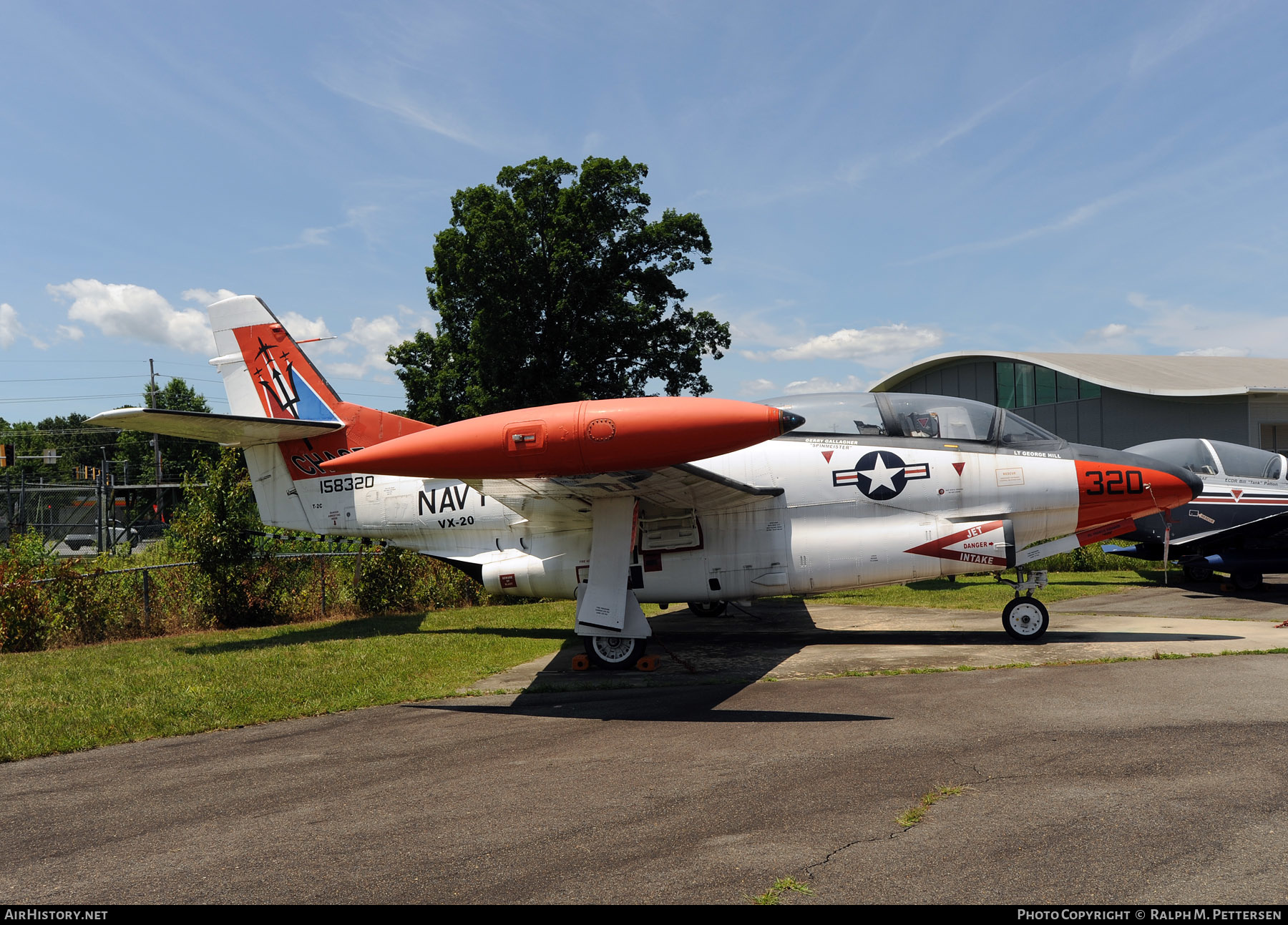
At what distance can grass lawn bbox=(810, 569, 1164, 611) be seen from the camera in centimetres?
1484

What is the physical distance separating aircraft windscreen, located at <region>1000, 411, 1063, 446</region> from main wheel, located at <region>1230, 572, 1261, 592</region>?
27.2 ft

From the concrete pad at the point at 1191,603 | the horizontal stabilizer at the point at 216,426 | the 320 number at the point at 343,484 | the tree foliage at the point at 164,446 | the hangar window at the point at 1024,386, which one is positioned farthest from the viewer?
the tree foliage at the point at 164,446

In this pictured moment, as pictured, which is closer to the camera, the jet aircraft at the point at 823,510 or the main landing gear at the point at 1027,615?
the jet aircraft at the point at 823,510

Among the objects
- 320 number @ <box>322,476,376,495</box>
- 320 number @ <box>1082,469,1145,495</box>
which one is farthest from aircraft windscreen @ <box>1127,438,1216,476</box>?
320 number @ <box>322,476,376,495</box>

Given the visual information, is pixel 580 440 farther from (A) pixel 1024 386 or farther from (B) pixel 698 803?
(A) pixel 1024 386

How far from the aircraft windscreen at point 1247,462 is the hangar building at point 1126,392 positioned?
378 inches

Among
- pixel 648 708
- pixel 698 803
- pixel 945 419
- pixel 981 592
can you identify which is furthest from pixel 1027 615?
pixel 698 803

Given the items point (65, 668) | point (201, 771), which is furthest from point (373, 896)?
point (65, 668)

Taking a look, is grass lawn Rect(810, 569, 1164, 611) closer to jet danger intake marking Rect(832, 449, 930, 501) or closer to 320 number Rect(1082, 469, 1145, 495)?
320 number Rect(1082, 469, 1145, 495)

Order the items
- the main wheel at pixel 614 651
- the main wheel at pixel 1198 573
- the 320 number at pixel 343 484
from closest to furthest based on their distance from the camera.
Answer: the main wheel at pixel 614 651 → the 320 number at pixel 343 484 → the main wheel at pixel 1198 573

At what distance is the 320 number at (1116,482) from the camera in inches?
377

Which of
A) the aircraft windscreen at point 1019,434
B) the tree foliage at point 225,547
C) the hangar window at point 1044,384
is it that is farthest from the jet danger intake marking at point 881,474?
the hangar window at point 1044,384

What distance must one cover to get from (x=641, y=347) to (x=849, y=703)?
994 inches

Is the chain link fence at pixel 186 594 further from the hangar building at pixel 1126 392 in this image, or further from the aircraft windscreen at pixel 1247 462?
the hangar building at pixel 1126 392
